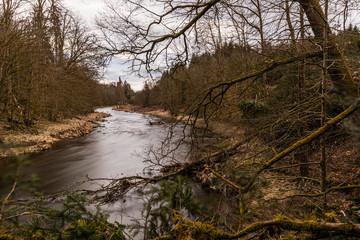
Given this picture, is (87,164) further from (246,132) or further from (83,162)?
(246,132)

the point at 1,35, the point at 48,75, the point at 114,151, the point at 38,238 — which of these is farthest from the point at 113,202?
the point at 48,75

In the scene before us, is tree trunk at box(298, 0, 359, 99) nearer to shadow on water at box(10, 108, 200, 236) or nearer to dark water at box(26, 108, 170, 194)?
shadow on water at box(10, 108, 200, 236)

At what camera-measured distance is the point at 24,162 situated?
2262 millimetres

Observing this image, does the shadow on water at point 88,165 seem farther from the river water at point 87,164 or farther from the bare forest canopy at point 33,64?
the bare forest canopy at point 33,64

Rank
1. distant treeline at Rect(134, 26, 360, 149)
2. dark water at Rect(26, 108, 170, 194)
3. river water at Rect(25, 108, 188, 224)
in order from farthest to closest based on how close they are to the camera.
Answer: dark water at Rect(26, 108, 170, 194) → river water at Rect(25, 108, 188, 224) → distant treeline at Rect(134, 26, 360, 149)

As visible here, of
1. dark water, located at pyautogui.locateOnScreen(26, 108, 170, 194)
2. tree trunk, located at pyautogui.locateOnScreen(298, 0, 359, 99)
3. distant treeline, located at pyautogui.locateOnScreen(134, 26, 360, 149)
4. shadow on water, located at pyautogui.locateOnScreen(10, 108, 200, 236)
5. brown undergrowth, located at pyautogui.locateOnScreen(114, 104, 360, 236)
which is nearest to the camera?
tree trunk, located at pyautogui.locateOnScreen(298, 0, 359, 99)

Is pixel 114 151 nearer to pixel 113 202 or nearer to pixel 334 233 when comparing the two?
pixel 113 202

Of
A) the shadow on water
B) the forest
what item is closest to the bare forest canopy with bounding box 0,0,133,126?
the forest

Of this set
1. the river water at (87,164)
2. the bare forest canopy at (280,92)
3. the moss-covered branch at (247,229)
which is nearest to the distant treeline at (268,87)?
the bare forest canopy at (280,92)

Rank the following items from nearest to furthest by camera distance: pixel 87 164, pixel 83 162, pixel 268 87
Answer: pixel 268 87
pixel 87 164
pixel 83 162

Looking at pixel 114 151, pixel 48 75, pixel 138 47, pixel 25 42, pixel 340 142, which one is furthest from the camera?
pixel 48 75

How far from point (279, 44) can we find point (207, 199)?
4.72 m

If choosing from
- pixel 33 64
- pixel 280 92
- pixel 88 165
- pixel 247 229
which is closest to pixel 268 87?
pixel 280 92

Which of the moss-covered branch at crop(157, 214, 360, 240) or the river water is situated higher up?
the moss-covered branch at crop(157, 214, 360, 240)
